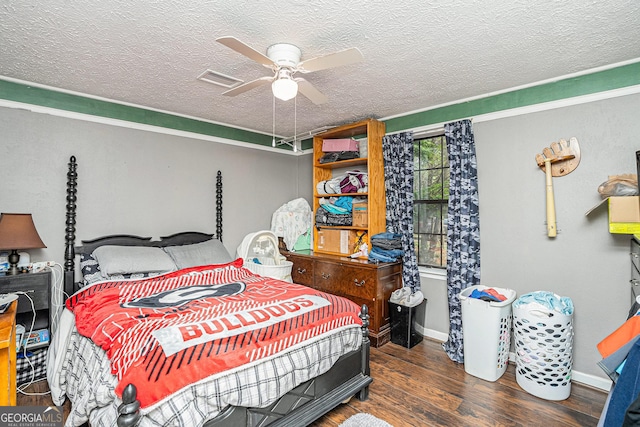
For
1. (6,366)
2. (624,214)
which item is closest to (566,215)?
(624,214)

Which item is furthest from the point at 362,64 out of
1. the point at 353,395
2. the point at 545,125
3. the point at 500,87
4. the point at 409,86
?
the point at 353,395

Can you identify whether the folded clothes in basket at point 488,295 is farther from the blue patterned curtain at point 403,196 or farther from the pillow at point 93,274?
the pillow at point 93,274

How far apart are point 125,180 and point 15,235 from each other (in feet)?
3.47

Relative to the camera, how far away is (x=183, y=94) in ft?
9.97

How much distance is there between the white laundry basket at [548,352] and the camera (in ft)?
7.72

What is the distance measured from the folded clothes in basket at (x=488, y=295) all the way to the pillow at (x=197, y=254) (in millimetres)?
2509

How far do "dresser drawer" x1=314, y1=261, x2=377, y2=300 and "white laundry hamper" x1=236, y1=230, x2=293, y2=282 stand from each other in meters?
0.39

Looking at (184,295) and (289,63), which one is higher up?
(289,63)

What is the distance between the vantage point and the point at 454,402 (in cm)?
234

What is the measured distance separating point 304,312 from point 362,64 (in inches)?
73.8

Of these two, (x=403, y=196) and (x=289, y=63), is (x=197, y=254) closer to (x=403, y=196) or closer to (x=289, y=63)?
(x=289, y=63)

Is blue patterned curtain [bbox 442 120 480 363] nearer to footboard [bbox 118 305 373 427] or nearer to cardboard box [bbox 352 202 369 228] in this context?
cardboard box [bbox 352 202 369 228]

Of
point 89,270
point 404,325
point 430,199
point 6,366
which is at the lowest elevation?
point 404,325

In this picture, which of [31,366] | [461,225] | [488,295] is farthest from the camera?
[461,225]
